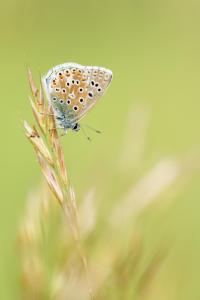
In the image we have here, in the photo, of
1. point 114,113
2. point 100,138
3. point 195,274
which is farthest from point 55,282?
point 114,113

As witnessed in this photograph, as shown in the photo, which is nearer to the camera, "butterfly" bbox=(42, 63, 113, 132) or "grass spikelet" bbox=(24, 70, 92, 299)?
"grass spikelet" bbox=(24, 70, 92, 299)

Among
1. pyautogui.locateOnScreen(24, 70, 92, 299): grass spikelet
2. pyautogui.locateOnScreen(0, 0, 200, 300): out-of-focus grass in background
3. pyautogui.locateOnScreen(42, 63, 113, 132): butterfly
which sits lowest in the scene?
pyautogui.locateOnScreen(0, 0, 200, 300): out-of-focus grass in background

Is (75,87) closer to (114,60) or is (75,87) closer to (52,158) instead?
(52,158)

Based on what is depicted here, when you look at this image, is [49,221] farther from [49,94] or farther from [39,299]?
[49,94]

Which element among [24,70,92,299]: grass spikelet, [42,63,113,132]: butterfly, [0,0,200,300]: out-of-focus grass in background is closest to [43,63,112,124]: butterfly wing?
[42,63,113,132]: butterfly

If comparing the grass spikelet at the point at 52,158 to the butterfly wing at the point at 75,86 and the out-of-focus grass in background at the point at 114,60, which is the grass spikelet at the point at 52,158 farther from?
the out-of-focus grass in background at the point at 114,60

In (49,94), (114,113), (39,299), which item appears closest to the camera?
(39,299)

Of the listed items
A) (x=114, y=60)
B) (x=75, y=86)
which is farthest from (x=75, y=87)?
(x=114, y=60)

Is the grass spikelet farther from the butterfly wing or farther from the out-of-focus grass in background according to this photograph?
the out-of-focus grass in background

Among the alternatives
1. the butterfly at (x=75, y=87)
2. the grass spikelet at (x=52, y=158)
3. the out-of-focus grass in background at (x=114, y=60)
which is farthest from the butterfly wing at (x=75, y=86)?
the out-of-focus grass in background at (x=114, y=60)
